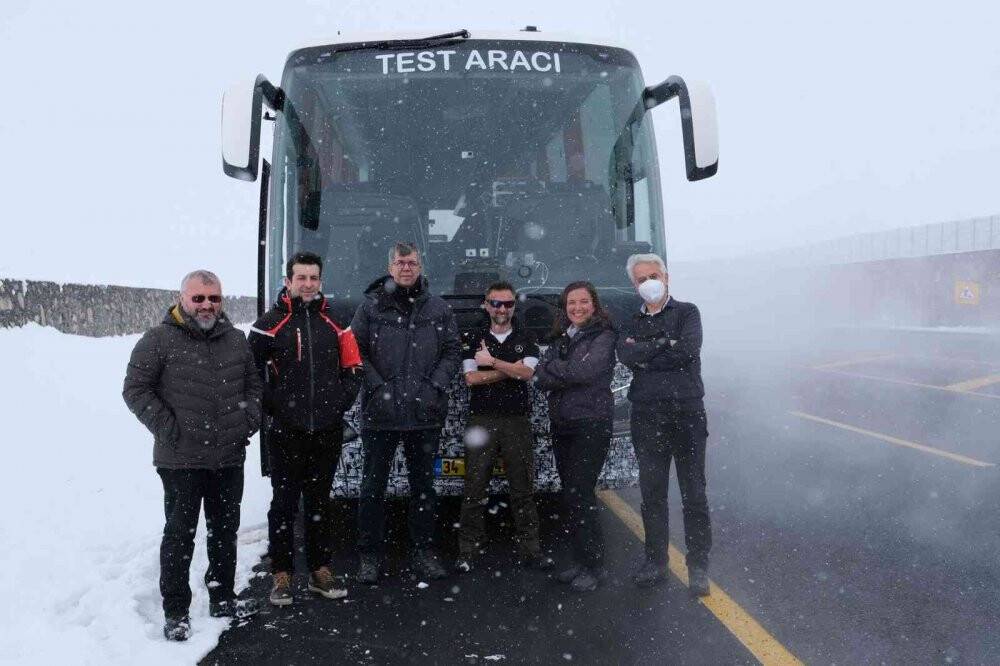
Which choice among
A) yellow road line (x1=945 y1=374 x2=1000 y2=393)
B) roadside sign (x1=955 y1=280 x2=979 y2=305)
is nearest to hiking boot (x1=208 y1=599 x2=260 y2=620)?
yellow road line (x1=945 y1=374 x2=1000 y2=393)

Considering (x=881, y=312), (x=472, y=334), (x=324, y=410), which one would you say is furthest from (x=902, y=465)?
(x=881, y=312)

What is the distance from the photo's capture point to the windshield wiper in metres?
6.13

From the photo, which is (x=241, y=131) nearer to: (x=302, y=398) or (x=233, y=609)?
(x=302, y=398)

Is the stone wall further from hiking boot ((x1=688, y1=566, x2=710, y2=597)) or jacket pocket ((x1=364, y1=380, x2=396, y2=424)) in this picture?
hiking boot ((x1=688, y1=566, x2=710, y2=597))

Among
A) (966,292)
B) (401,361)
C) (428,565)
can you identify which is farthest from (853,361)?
(401,361)

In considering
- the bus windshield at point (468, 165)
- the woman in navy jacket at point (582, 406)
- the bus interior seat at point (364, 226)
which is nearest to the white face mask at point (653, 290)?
the woman in navy jacket at point (582, 406)

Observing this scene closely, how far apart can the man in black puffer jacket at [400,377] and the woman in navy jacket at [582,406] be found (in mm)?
617

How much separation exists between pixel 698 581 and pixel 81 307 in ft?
44.5

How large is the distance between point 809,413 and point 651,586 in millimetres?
7152

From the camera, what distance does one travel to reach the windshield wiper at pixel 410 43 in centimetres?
613

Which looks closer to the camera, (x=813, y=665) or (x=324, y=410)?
(x=813, y=665)

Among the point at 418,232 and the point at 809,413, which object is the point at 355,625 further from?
the point at 809,413

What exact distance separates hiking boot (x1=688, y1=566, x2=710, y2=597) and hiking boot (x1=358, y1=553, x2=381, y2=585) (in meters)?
1.78

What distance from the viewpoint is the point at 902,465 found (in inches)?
316
